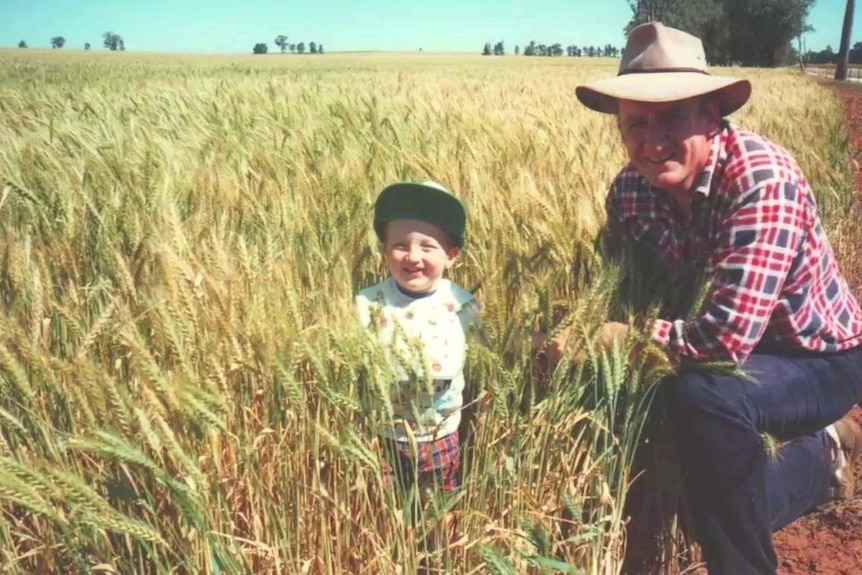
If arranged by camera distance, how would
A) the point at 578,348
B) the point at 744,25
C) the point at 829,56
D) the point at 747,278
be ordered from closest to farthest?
the point at 578,348, the point at 747,278, the point at 744,25, the point at 829,56

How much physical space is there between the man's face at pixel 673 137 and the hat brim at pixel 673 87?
48 mm

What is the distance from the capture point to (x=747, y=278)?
1.46 meters

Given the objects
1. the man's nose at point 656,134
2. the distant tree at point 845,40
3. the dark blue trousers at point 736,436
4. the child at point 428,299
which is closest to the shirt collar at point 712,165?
the man's nose at point 656,134

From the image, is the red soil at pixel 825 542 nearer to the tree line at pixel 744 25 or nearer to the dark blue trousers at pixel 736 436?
the dark blue trousers at pixel 736 436

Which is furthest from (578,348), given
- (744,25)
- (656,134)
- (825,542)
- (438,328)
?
(744,25)

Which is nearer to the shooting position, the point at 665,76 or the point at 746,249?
the point at 746,249

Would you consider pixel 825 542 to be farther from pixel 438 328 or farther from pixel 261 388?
pixel 261 388

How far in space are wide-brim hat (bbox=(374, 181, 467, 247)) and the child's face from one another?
0.02 meters

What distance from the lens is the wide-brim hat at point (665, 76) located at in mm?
1522

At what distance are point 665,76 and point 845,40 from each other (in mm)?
33402

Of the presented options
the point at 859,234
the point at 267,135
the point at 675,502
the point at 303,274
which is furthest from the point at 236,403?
the point at 859,234

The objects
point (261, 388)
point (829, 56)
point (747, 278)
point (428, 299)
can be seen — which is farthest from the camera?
point (829, 56)

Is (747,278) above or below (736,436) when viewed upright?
above

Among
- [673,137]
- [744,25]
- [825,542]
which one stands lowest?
[825,542]
